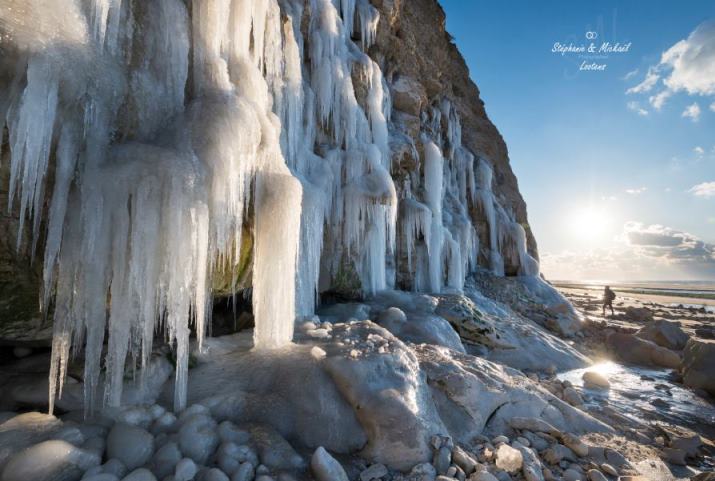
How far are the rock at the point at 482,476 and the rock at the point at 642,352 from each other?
32.2 ft

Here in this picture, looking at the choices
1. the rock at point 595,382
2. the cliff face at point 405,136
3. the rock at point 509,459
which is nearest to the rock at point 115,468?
the cliff face at point 405,136

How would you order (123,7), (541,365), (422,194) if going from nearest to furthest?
(123,7), (541,365), (422,194)

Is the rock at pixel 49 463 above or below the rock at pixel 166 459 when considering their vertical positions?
above

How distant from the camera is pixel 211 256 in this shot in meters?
4.04

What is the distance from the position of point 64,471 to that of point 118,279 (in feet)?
4.88

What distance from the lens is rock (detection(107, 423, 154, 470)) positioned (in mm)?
2484

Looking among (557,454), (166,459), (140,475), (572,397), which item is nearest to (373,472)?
(166,459)

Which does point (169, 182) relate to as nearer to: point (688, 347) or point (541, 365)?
point (541, 365)

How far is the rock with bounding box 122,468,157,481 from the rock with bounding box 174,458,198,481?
0.15 m

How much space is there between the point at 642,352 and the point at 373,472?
36.7 feet

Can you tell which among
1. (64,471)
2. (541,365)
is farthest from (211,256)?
(541,365)

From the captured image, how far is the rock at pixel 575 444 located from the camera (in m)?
3.86

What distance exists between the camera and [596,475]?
11.1 feet

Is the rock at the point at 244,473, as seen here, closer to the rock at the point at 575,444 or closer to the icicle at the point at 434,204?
the rock at the point at 575,444
